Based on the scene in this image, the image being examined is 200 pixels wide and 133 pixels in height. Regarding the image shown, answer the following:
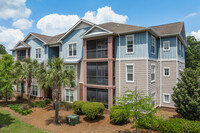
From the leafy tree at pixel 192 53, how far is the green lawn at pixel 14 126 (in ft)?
135

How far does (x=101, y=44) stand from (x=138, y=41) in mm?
5111

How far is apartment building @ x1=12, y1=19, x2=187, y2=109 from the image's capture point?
15.7 m

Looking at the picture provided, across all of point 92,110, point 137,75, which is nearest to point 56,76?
point 92,110

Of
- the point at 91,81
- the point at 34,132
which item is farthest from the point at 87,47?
the point at 34,132

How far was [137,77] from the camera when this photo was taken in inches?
618

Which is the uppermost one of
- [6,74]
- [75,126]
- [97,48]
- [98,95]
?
[97,48]

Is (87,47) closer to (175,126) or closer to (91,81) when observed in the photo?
(91,81)

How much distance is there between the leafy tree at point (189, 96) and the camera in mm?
13008

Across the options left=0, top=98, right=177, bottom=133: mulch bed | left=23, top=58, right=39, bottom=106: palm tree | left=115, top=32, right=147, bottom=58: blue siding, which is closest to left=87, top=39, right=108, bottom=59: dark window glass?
left=115, top=32, right=147, bottom=58: blue siding

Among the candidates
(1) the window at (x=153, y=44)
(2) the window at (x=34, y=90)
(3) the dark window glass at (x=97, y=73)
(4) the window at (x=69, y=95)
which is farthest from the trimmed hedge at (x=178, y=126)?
(2) the window at (x=34, y=90)

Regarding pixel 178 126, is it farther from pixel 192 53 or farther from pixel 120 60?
pixel 192 53

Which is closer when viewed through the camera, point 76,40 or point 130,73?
point 130,73

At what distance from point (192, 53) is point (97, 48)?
117ft

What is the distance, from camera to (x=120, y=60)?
1686cm
